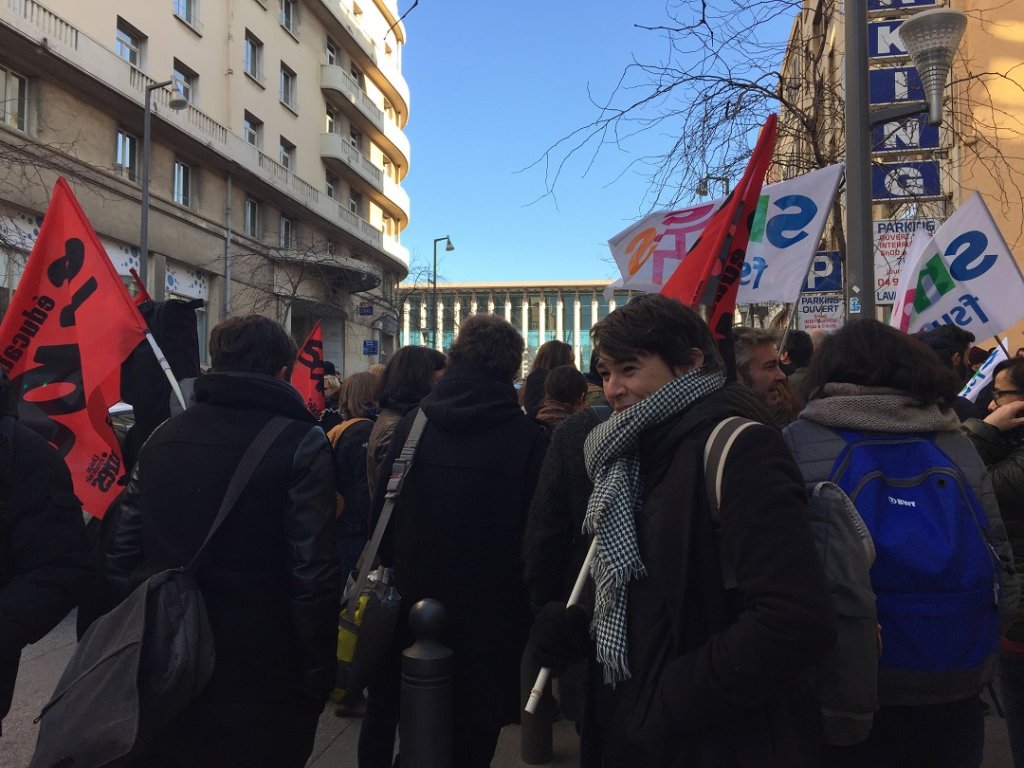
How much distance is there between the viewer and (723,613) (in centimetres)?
166

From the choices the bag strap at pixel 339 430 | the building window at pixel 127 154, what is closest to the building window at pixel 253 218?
the building window at pixel 127 154

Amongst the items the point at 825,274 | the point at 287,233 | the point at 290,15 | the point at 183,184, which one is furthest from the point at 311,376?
the point at 290,15

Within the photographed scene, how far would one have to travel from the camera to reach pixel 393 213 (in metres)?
39.2

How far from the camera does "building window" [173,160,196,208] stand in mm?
22719

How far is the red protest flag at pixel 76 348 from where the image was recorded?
3791mm

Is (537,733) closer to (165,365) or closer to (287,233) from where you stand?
(165,365)

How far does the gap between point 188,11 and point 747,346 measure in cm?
2460

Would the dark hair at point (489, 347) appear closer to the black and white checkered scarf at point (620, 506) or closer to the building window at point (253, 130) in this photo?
the black and white checkered scarf at point (620, 506)

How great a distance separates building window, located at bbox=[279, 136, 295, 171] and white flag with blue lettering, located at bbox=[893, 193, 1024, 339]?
26073mm

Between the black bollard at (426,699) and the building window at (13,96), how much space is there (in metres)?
18.2

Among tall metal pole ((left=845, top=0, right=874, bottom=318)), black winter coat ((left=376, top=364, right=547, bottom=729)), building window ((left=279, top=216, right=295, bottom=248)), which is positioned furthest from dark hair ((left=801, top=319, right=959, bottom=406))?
building window ((left=279, top=216, right=295, bottom=248))

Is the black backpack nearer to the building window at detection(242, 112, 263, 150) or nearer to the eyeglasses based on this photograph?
the eyeglasses

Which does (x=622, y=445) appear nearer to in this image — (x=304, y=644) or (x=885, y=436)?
(x=885, y=436)

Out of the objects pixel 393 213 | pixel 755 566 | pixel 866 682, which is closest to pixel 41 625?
pixel 755 566
